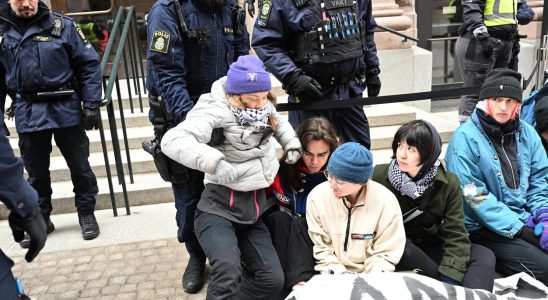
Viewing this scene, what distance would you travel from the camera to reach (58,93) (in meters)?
3.45

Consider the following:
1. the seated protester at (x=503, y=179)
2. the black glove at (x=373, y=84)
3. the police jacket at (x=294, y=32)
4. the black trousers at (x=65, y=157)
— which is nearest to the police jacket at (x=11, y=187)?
the police jacket at (x=294, y=32)

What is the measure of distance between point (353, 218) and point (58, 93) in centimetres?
235

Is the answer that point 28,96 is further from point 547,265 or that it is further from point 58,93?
point 547,265

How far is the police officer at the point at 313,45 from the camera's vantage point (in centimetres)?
292

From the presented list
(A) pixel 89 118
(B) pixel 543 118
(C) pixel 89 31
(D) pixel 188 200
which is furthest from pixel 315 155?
(C) pixel 89 31

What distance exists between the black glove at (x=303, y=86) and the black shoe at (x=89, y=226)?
6.46 ft

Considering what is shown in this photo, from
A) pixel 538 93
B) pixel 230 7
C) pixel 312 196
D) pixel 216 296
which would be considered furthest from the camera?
pixel 538 93

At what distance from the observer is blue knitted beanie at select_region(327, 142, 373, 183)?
2.29m

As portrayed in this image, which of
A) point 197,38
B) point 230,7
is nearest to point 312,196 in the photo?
point 197,38

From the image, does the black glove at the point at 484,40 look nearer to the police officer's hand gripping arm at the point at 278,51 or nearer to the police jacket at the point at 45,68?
the police officer's hand gripping arm at the point at 278,51

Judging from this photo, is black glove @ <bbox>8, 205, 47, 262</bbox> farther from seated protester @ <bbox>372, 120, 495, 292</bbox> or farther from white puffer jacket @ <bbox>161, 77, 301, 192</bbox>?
seated protester @ <bbox>372, 120, 495, 292</bbox>

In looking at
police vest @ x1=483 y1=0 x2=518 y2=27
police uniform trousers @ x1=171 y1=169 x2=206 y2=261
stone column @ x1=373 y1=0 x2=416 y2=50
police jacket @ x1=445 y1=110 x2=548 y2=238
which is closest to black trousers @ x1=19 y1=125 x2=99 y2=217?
police uniform trousers @ x1=171 y1=169 x2=206 y2=261

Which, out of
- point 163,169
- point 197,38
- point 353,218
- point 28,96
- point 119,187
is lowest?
point 119,187

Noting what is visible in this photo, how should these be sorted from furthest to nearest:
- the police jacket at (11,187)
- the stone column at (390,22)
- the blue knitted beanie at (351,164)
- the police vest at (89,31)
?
the police vest at (89,31) → the stone column at (390,22) → the blue knitted beanie at (351,164) → the police jacket at (11,187)
